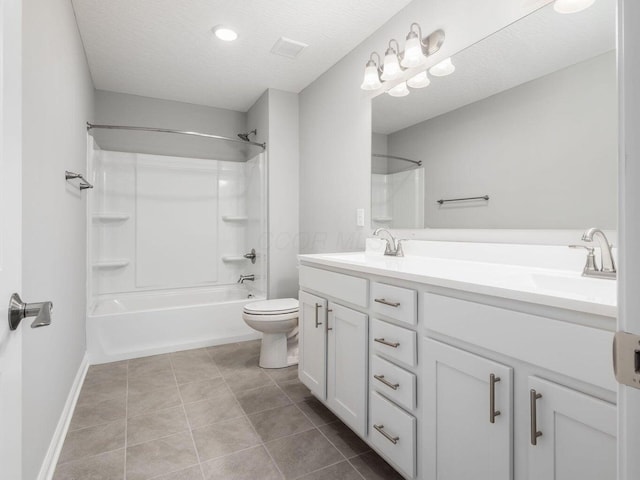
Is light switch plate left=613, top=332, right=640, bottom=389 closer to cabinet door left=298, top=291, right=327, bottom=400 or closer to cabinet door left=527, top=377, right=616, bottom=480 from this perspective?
cabinet door left=527, top=377, right=616, bottom=480

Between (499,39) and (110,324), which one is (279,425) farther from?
(499,39)

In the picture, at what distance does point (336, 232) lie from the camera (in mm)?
2730

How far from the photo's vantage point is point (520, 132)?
153 cm

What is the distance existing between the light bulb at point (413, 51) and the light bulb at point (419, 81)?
0.29 feet

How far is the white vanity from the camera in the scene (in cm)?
79

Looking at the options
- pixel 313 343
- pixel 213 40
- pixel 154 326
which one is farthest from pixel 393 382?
pixel 213 40

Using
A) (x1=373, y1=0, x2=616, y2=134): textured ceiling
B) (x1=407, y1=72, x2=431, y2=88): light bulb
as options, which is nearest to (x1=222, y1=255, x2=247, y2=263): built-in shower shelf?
(x1=373, y1=0, x2=616, y2=134): textured ceiling

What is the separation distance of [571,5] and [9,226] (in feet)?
6.28

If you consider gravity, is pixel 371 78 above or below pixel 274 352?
above

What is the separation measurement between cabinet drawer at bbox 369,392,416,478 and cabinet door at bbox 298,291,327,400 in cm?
42

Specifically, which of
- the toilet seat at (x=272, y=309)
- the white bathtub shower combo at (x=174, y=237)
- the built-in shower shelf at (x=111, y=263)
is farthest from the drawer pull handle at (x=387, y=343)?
the built-in shower shelf at (x=111, y=263)

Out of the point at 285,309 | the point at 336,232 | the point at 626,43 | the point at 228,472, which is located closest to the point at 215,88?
the point at 336,232

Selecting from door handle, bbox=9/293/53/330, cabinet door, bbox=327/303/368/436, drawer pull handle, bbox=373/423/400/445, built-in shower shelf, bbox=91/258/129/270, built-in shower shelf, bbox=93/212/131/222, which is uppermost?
built-in shower shelf, bbox=93/212/131/222

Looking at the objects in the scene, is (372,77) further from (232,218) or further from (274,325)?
(232,218)
